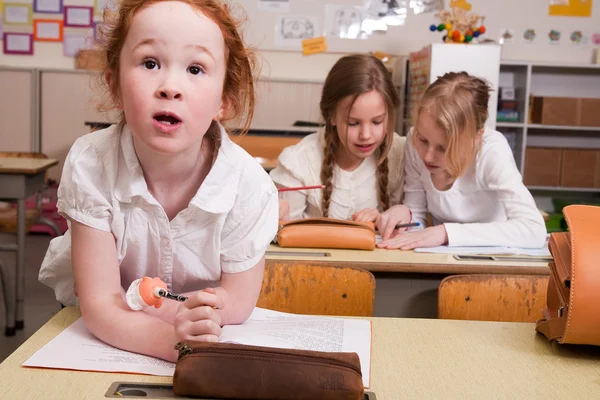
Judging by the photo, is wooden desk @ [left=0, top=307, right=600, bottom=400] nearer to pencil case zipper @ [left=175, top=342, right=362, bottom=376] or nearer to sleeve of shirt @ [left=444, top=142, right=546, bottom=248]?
pencil case zipper @ [left=175, top=342, right=362, bottom=376]

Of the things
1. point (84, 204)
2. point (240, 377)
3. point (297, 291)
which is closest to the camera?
point (240, 377)

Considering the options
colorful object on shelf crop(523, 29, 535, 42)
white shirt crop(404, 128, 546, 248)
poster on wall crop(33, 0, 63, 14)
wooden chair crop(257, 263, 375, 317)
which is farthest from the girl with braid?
poster on wall crop(33, 0, 63, 14)

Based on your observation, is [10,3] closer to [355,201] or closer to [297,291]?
[355,201]

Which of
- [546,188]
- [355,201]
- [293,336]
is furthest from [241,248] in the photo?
[546,188]

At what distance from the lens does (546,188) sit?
17.9ft

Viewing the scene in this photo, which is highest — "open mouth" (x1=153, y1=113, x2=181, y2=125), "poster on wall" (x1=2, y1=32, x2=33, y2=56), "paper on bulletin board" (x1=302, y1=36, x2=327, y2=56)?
"paper on bulletin board" (x1=302, y1=36, x2=327, y2=56)

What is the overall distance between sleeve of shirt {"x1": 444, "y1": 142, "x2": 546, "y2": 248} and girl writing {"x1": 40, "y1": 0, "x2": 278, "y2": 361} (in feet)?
3.20

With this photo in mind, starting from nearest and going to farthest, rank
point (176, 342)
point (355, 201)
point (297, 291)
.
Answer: point (176, 342)
point (297, 291)
point (355, 201)

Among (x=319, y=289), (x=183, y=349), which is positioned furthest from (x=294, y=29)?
(x=183, y=349)

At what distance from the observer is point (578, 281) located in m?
0.99

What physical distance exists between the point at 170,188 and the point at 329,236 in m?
0.79

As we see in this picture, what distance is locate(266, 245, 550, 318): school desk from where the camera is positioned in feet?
5.57

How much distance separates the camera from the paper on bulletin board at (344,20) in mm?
5688

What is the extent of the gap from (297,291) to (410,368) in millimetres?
650
